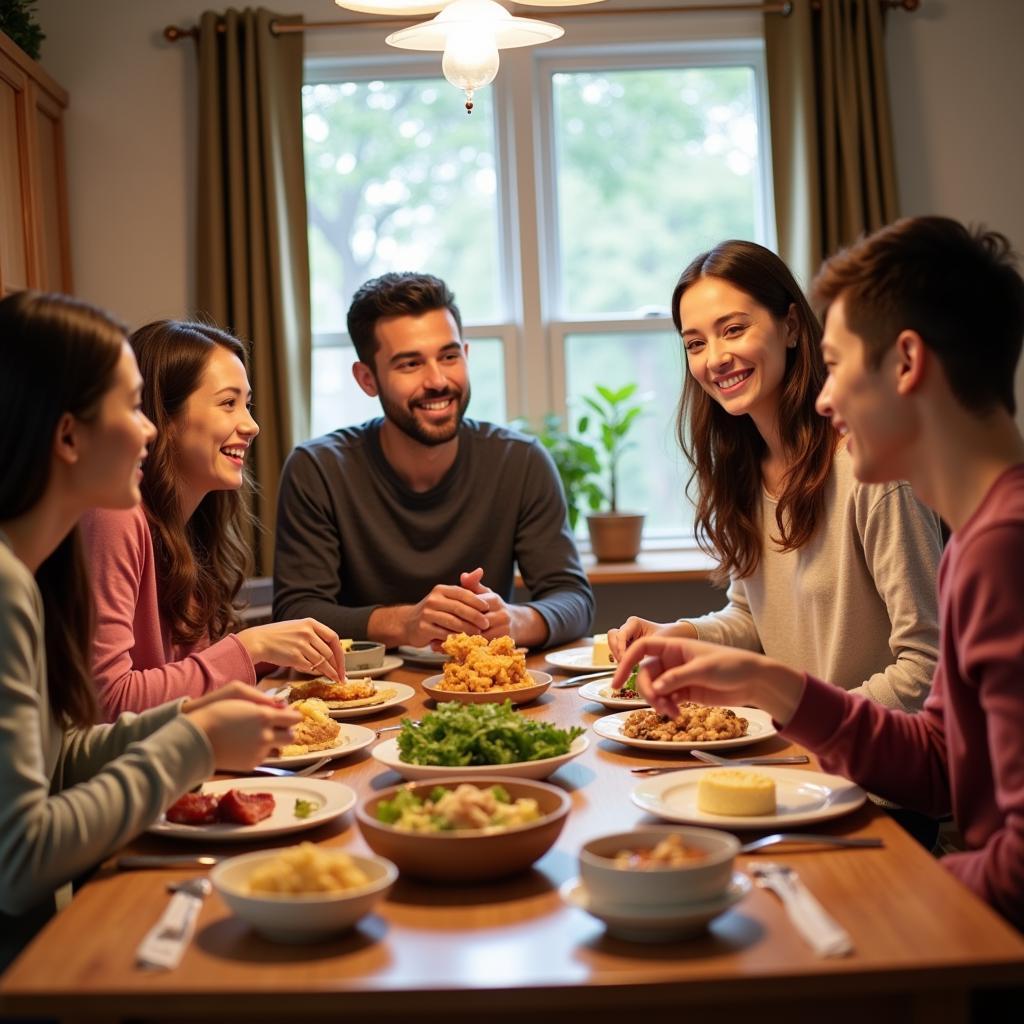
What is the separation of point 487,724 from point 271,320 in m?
2.95

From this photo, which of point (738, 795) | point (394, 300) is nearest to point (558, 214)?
point (394, 300)

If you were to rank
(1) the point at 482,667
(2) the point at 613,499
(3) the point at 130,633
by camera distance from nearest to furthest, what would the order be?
(3) the point at 130,633 → (1) the point at 482,667 → (2) the point at 613,499

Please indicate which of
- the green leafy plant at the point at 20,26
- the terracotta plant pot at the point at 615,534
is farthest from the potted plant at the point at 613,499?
the green leafy plant at the point at 20,26

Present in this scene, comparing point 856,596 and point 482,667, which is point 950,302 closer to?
point 856,596

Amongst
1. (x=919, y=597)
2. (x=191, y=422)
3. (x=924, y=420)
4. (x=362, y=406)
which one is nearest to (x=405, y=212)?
(x=362, y=406)

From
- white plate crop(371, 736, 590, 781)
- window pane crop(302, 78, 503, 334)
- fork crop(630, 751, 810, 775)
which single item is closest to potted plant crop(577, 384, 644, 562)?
window pane crop(302, 78, 503, 334)

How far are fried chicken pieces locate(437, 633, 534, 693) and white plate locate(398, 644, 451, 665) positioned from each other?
1.26 ft

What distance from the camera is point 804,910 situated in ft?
3.58

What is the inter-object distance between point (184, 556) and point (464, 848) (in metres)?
1.20

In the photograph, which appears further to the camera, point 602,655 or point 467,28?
point 602,655

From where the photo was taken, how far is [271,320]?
4.26 metres

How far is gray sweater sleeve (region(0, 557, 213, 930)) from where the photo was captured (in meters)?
1.22

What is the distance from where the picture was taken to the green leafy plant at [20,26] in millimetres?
3904

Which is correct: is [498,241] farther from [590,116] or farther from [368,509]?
[368,509]
